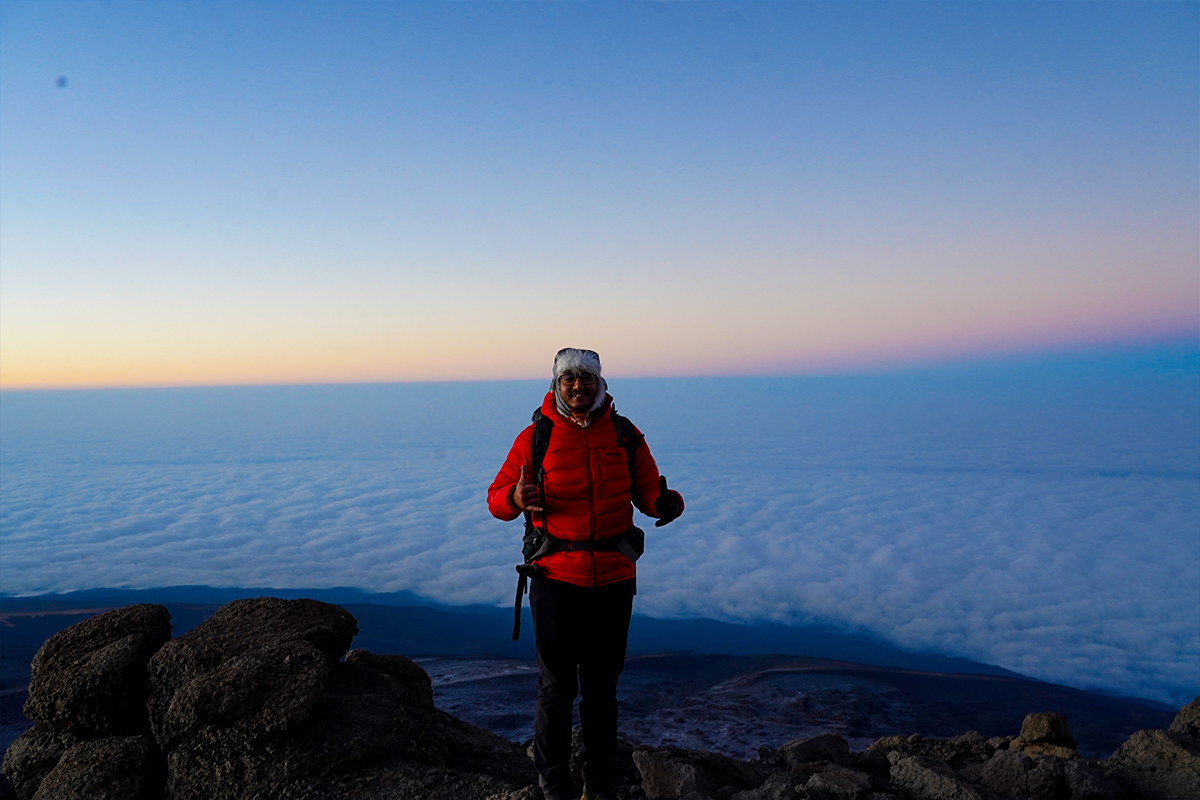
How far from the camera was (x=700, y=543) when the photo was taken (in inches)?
1706

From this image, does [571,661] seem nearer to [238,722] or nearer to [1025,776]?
[238,722]

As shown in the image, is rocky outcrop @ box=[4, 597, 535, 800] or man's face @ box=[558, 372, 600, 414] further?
rocky outcrop @ box=[4, 597, 535, 800]

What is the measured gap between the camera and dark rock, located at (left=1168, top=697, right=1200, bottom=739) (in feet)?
15.5

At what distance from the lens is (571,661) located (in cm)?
296

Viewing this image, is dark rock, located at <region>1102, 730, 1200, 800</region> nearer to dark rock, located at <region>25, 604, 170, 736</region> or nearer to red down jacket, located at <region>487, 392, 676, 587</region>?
red down jacket, located at <region>487, 392, 676, 587</region>

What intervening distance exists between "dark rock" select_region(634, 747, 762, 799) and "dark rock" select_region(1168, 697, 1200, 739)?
3.33 m

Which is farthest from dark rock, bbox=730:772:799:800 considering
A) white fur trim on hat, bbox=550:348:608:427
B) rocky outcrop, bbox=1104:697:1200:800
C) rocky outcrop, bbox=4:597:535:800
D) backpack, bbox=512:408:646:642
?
rocky outcrop, bbox=1104:697:1200:800

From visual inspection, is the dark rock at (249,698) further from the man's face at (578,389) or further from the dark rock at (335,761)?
the man's face at (578,389)

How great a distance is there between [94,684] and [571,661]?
9.70 ft

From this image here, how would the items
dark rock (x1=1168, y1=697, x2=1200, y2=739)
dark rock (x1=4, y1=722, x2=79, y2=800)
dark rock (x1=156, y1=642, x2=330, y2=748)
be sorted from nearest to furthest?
Answer: dark rock (x1=156, y1=642, x2=330, y2=748), dark rock (x1=4, y1=722, x2=79, y2=800), dark rock (x1=1168, y1=697, x2=1200, y2=739)

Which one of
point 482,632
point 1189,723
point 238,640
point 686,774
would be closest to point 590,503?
point 686,774

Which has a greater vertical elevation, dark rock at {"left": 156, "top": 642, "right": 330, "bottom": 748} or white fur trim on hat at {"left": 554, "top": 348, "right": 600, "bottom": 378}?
white fur trim on hat at {"left": 554, "top": 348, "right": 600, "bottom": 378}

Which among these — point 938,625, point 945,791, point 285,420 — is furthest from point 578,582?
point 285,420

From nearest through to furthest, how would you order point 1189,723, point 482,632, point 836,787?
point 836,787 < point 1189,723 < point 482,632
